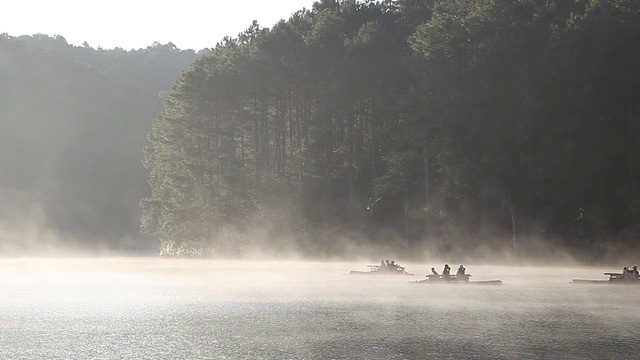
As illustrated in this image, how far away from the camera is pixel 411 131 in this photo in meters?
97.6

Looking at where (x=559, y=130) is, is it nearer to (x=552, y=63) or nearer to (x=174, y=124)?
(x=552, y=63)

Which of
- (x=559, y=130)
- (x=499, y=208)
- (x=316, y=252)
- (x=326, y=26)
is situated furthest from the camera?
(x=326, y=26)

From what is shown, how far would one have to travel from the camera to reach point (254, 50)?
4675 inches

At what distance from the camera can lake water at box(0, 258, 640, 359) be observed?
117 feet

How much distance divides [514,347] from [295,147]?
8400 cm

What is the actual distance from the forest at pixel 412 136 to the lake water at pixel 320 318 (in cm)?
1229

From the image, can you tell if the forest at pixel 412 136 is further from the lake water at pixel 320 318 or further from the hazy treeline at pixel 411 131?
the lake water at pixel 320 318

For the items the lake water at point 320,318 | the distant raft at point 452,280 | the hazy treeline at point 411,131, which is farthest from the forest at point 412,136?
the distant raft at point 452,280

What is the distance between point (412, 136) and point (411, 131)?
599 millimetres

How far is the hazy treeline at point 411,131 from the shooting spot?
83.4 meters

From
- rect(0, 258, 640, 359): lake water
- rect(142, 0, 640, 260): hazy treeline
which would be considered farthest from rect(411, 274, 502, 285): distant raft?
rect(142, 0, 640, 260): hazy treeline

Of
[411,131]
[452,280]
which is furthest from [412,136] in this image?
[452,280]

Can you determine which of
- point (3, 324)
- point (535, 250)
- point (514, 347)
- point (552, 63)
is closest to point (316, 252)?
point (535, 250)

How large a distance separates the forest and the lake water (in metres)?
12.3
